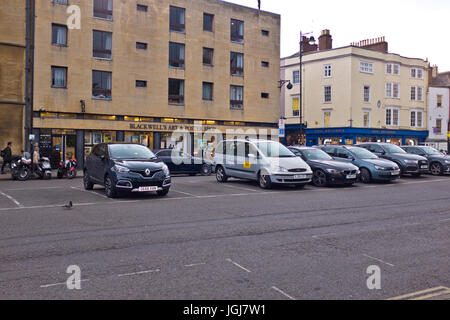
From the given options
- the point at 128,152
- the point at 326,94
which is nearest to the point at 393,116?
the point at 326,94

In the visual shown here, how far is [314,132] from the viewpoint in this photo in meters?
47.2

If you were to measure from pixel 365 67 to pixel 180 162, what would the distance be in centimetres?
3059

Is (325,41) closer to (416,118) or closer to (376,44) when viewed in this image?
(376,44)

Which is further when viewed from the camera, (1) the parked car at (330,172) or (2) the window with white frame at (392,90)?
(2) the window with white frame at (392,90)

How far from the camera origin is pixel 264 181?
611 inches

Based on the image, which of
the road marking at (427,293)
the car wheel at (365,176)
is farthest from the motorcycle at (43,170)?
the road marking at (427,293)

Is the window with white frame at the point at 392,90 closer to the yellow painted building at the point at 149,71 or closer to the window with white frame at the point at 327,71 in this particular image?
the window with white frame at the point at 327,71

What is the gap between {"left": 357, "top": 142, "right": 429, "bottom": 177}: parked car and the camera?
802 inches

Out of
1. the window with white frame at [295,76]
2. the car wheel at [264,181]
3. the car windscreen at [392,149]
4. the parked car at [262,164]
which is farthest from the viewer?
the window with white frame at [295,76]

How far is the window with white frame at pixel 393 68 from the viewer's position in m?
47.1

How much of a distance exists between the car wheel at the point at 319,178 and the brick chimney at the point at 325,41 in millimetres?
34510
